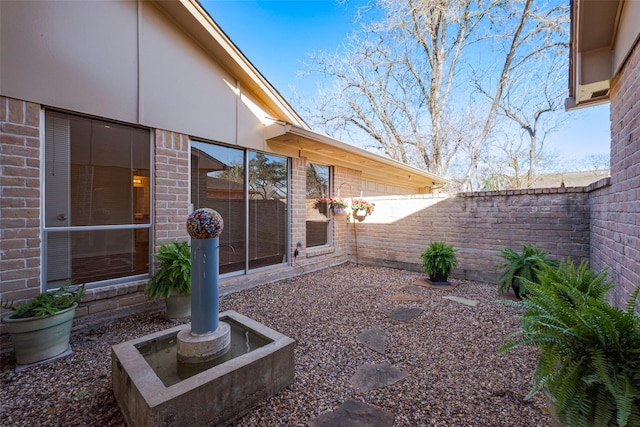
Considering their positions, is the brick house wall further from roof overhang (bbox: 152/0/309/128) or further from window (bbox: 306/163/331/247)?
window (bbox: 306/163/331/247)

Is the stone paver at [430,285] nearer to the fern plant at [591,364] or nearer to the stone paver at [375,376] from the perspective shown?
the stone paver at [375,376]

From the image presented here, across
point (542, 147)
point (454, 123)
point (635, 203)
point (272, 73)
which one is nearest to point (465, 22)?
point (454, 123)

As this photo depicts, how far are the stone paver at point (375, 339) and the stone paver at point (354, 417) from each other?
0.77 m

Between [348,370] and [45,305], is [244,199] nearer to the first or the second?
[45,305]

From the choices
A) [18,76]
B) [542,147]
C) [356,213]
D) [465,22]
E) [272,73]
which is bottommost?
[356,213]

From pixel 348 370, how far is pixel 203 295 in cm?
132

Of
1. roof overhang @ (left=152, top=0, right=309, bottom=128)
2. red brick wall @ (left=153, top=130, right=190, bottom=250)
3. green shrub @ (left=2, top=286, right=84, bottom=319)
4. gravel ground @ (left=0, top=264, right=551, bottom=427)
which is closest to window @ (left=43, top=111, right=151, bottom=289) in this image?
red brick wall @ (left=153, top=130, right=190, bottom=250)

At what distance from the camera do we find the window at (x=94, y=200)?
2.74 m

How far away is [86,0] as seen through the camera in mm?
2816

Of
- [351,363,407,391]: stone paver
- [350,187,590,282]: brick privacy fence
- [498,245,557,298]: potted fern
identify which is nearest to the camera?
[351,363,407,391]: stone paver

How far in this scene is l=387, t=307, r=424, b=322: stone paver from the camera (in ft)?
10.6

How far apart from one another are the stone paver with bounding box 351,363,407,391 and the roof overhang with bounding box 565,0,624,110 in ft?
11.6

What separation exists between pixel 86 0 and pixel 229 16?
4313mm

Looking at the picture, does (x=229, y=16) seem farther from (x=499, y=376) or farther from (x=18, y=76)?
(x=499, y=376)
